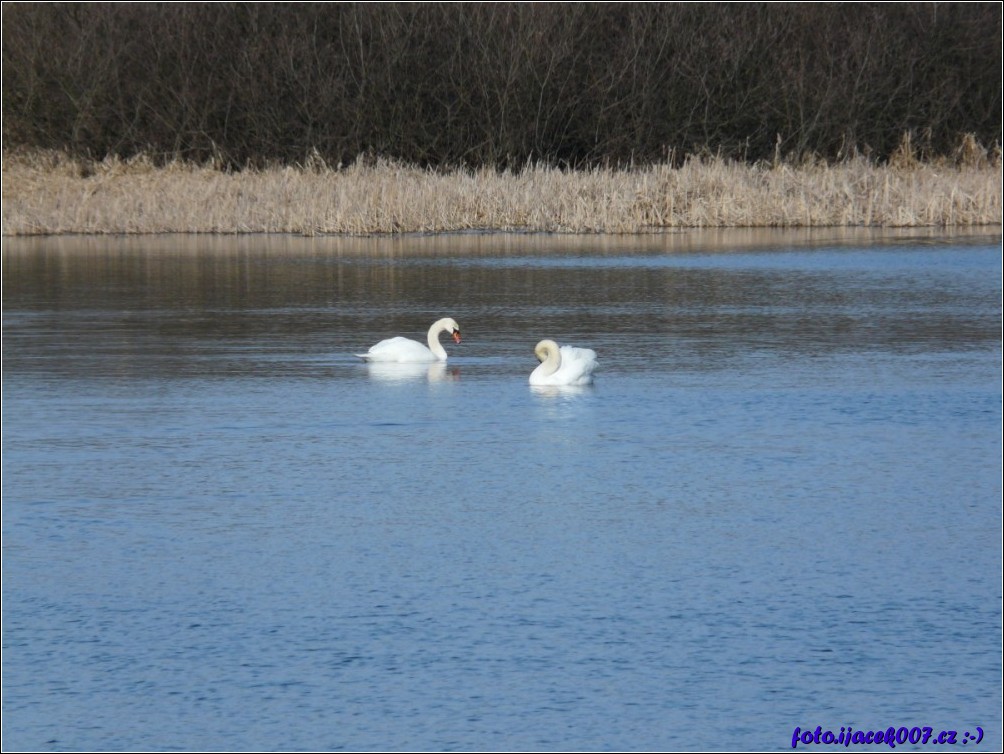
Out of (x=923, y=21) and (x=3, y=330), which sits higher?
(x=923, y=21)

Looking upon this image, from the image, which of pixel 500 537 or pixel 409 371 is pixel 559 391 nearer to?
pixel 409 371

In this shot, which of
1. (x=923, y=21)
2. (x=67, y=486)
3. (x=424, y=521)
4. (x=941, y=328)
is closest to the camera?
(x=424, y=521)

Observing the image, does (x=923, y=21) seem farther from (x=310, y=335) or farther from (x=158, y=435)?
(x=158, y=435)

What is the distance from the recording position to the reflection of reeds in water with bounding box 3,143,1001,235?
25.8 meters

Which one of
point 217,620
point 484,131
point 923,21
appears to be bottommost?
point 217,620

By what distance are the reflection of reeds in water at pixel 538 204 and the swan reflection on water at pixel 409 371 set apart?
13.8m

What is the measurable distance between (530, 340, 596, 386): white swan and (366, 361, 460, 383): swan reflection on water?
85 cm

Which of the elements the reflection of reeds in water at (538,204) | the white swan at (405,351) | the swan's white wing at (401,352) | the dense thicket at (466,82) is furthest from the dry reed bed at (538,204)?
the swan's white wing at (401,352)

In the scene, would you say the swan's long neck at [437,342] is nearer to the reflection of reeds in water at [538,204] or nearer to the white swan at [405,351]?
the white swan at [405,351]

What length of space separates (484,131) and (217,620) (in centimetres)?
2829

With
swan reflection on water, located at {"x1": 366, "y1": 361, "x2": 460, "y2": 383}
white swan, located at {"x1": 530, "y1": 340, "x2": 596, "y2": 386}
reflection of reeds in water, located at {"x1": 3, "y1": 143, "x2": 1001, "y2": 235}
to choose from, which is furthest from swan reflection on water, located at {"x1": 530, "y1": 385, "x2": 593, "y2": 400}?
reflection of reeds in water, located at {"x1": 3, "y1": 143, "x2": 1001, "y2": 235}

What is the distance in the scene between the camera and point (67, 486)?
790 centimetres

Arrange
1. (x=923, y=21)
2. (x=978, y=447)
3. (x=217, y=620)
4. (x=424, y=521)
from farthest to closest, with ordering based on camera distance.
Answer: (x=923, y=21) → (x=978, y=447) → (x=424, y=521) → (x=217, y=620)

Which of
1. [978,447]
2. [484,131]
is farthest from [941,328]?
[484,131]
